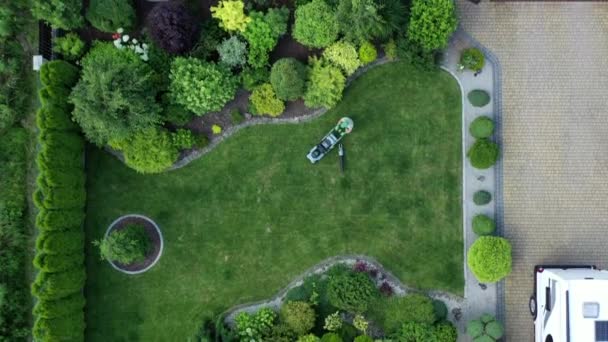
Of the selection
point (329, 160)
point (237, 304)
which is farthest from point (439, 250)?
point (237, 304)

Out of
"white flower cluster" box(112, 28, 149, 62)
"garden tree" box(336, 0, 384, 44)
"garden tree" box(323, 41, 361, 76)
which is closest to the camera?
"garden tree" box(336, 0, 384, 44)

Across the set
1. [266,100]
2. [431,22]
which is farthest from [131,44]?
[431,22]

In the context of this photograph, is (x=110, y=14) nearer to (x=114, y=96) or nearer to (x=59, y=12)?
(x=59, y=12)

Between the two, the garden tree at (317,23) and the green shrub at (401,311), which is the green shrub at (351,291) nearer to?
the green shrub at (401,311)

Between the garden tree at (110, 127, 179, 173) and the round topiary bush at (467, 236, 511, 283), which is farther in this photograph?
the garden tree at (110, 127, 179, 173)

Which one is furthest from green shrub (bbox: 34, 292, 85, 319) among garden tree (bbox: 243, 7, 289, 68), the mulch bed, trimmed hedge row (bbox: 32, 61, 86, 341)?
garden tree (bbox: 243, 7, 289, 68)

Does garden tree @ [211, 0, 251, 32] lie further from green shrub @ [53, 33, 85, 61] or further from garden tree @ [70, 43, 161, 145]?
green shrub @ [53, 33, 85, 61]

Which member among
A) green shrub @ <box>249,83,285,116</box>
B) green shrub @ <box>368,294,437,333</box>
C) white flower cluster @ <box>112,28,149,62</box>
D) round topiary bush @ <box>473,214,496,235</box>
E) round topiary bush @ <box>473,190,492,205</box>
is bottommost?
green shrub @ <box>368,294,437,333</box>
